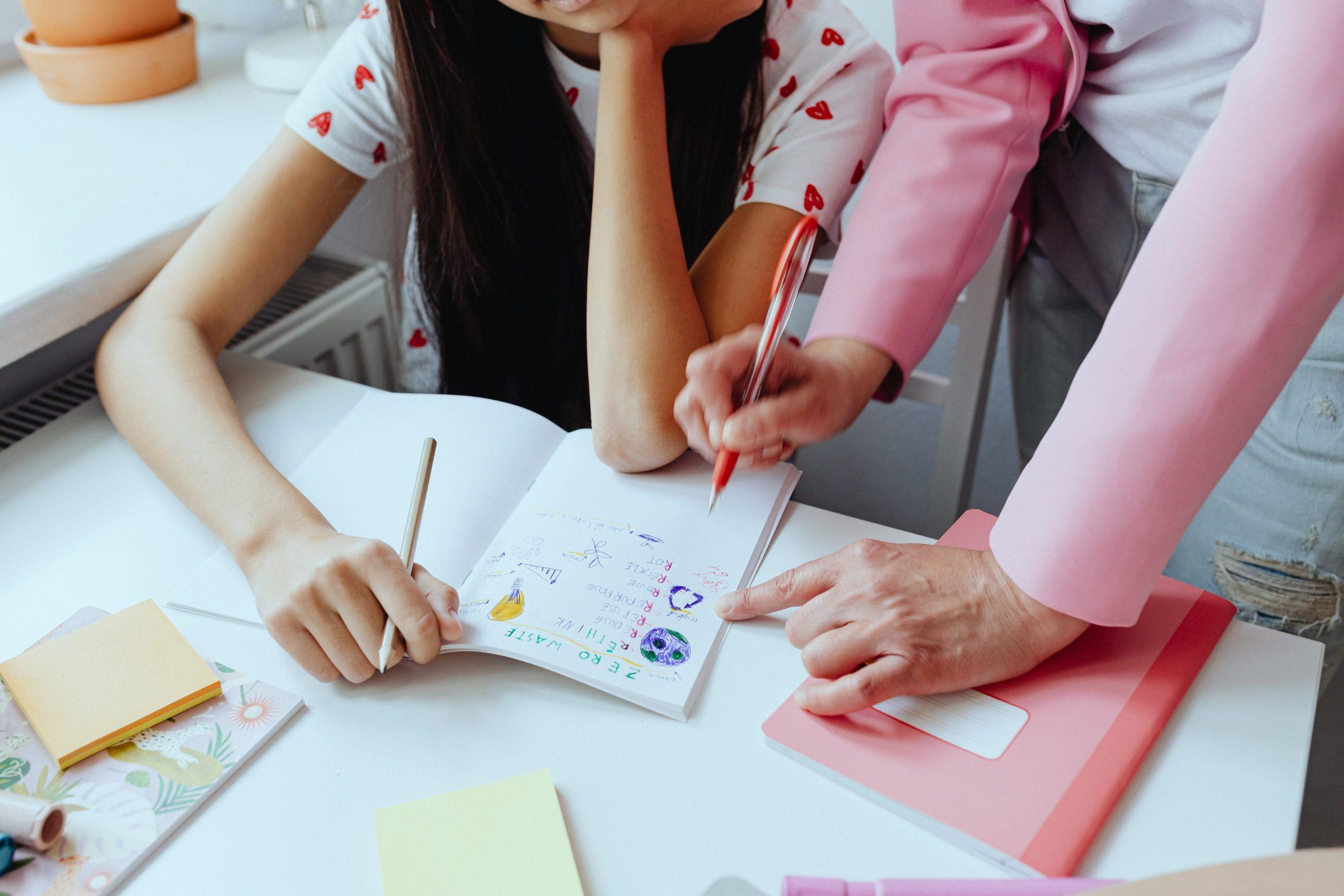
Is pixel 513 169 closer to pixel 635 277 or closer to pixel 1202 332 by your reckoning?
pixel 635 277

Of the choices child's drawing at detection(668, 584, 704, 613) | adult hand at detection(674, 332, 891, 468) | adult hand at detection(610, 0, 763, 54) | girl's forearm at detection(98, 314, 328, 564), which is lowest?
girl's forearm at detection(98, 314, 328, 564)

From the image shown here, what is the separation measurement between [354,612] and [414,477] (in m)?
0.17

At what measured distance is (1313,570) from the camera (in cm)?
73

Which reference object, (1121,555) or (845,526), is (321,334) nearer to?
(845,526)

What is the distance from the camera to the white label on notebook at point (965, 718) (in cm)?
49

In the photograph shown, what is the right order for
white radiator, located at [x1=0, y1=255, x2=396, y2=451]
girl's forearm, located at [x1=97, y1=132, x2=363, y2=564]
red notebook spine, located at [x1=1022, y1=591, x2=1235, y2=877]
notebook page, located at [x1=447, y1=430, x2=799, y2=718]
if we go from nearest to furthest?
red notebook spine, located at [x1=1022, y1=591, x2=1235, y2=877], notebook page, located at [x1=447, y1=430, x2=799, y2=718], girl's forearm, located at [x1=97, y1=132, x2=363, y2=564], white radiator, located at [x1=0, y1=255, x2=396, y2=451]

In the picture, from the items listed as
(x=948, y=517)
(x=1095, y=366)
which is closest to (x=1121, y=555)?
(x=1095, y=366)

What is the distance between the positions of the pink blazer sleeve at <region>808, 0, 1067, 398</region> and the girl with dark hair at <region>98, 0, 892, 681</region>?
8 centimetres

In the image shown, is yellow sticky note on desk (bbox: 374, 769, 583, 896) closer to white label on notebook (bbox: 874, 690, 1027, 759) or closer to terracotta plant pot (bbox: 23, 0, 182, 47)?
white label on notebook (bbox: 874, 690, 1027, 759)

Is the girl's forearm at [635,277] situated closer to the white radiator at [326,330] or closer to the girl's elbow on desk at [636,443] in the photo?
the girl's elbow on desk at [636,443]

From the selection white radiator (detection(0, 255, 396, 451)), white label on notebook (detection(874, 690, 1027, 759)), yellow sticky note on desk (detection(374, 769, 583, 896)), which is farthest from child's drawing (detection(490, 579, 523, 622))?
white radiator (detection(0, 255, 396, 451))

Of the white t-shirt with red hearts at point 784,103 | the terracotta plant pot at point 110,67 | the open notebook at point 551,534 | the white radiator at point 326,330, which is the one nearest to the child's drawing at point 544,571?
the open notebook at point 551,534

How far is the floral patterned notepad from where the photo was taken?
455 millimetres

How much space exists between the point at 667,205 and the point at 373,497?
Answer: 0.34 metres
